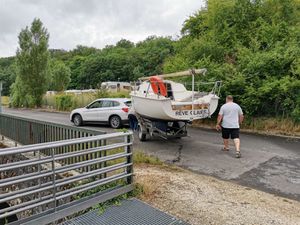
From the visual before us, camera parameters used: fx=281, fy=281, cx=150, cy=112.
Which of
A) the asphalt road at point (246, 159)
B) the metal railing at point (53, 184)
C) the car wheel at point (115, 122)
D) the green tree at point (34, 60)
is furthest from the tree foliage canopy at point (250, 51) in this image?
the green tree at point (34, 60)

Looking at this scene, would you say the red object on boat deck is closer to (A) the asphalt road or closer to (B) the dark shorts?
(A) the asphalt road

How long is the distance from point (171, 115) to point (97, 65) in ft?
242

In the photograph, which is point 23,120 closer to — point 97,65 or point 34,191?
point 34,191

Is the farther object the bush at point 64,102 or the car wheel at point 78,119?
the bush at point 64,102

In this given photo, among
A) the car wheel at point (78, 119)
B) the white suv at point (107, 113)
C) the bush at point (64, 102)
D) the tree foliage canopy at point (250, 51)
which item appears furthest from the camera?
the bush at point (64, 102)

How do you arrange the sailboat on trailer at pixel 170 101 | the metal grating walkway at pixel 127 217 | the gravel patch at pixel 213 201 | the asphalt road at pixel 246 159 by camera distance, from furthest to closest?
the sailboat on trailer at pixel 170 101 < the asphalt road at pixel 246 159 < the gravel patch at pixel 213 201 < the metal grating walkway at pixel 127 217

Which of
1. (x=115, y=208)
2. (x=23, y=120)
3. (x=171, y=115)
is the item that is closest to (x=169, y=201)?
(x=115, y=208)

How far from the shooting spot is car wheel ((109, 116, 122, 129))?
1351 cm

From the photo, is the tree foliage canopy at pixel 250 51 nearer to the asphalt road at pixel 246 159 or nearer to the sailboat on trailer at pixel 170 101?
the asphalt road at pixel 246 159

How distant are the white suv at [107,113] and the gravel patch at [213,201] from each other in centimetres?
777

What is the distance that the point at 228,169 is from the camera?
6465 millimetres

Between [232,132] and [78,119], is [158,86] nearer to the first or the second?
[232,132]

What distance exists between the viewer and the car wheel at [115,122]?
1351 centimetres

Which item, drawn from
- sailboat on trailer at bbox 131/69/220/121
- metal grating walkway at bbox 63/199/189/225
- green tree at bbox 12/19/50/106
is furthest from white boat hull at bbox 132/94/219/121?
green tree at bbox 12/19/50/106
